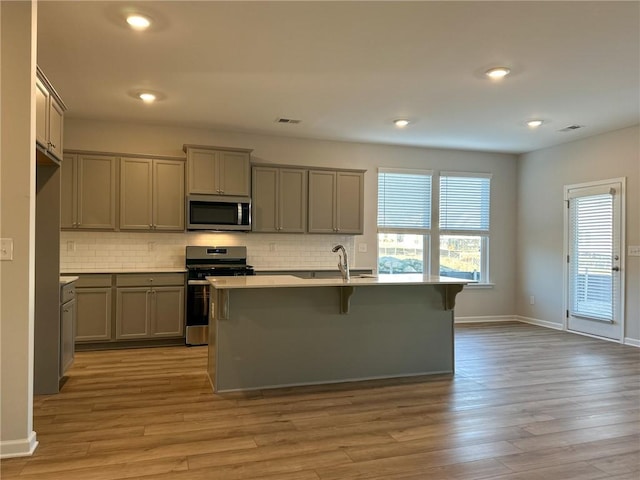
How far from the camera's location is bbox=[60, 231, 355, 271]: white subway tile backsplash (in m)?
5.79

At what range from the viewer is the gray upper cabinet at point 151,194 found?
564 cm

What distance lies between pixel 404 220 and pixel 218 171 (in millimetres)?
2923

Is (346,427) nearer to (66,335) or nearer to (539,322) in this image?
(66,335)

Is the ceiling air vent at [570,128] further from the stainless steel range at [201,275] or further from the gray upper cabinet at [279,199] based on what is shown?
the stainless steel range at [201,275]

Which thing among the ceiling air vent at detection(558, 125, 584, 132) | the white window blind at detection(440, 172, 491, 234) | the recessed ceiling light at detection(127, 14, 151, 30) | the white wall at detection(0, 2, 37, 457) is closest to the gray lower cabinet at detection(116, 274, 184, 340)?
the white wall at detection(0, 2, 37, 457)

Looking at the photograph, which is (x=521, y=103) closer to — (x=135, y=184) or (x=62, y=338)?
(x=135, y=184)

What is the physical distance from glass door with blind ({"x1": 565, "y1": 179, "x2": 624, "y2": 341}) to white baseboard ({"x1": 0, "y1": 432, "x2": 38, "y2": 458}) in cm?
632

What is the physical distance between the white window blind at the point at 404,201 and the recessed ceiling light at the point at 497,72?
3.00m

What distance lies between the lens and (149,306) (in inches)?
216

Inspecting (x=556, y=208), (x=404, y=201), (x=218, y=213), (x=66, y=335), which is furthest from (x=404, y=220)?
(x=66, y=335)

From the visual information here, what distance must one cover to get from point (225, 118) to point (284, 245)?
6.21 feet

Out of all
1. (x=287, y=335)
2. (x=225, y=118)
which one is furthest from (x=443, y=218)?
(x=287, y=335)

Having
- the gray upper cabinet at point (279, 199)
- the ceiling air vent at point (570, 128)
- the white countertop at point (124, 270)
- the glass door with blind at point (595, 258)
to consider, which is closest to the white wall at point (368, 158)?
the gray upper cabinet at point (279, 199)

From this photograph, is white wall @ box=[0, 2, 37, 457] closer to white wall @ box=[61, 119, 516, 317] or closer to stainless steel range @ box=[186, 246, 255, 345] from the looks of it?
stainless steel range @ box=[186, 246, 255, 345]
